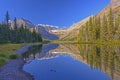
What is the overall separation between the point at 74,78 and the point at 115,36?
351 ft

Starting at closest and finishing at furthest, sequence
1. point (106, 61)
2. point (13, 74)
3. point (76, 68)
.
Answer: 1. point (13, 74)
2. point (76, 68)
3. point (106, 61)

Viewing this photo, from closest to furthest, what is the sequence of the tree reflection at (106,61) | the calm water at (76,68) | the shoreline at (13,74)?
the shoreline at (13,74)
the calm water at (76,68)
the tree reflection at (106,61)

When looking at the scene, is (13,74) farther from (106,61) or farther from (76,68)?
(106,61)

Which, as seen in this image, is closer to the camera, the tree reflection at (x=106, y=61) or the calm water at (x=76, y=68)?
the calm water at (x=76, y=68)

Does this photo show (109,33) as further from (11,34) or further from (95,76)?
(95,76)

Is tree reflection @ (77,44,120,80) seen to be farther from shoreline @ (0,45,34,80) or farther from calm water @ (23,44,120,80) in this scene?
shoreline @ (0,45,34,80)

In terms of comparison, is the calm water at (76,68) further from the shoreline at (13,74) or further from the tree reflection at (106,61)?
the shoreline at (13,74)

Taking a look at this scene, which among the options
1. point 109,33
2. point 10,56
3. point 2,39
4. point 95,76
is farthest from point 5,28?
point 95,76

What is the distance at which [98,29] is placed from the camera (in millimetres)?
160875

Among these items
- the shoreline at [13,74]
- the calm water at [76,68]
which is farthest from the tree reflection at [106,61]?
the shoreline at [13,74]

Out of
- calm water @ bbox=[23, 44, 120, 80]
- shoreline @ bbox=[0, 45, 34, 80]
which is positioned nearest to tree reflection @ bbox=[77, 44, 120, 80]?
calm water @ bbox=[23, 44, 120, 80]

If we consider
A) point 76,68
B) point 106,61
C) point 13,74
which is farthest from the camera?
point 106,61

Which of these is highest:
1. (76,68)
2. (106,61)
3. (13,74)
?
(106,61)

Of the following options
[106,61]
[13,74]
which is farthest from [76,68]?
[13,74]
